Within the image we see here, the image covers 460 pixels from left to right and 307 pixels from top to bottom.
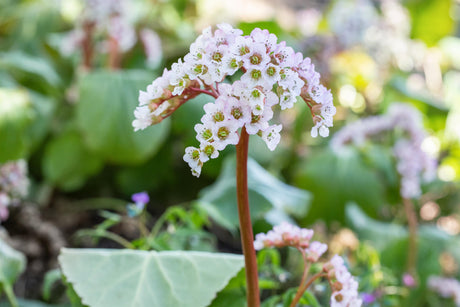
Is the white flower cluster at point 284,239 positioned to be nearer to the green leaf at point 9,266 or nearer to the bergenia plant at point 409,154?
the green leaf at point 9,266

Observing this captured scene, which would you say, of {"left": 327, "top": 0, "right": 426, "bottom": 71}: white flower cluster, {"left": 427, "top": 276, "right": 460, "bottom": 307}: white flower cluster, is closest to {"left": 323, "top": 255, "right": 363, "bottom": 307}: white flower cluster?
{"left": 427, "top": 276, "right": 460, "bottom": 307}: white flower cluster

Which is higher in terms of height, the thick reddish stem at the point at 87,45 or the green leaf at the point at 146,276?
the thick reddish stem at the point at 87,45

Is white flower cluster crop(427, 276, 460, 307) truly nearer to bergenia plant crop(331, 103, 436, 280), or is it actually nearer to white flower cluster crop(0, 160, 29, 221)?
bergenia plant crop(331, 103, 436, 280)

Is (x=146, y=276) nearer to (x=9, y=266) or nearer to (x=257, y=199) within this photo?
(x=9, y=266)

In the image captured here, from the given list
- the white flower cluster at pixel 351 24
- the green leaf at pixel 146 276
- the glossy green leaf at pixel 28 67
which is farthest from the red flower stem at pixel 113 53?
the green leaf at pixel 146 276

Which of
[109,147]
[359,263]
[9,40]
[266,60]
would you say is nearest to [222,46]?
[266,60]

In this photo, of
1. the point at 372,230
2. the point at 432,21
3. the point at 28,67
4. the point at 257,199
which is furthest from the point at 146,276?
the point at 432,21

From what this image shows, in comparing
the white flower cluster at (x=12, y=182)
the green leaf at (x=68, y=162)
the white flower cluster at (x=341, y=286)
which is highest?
the white flower cluster at (x=341, y=286)
